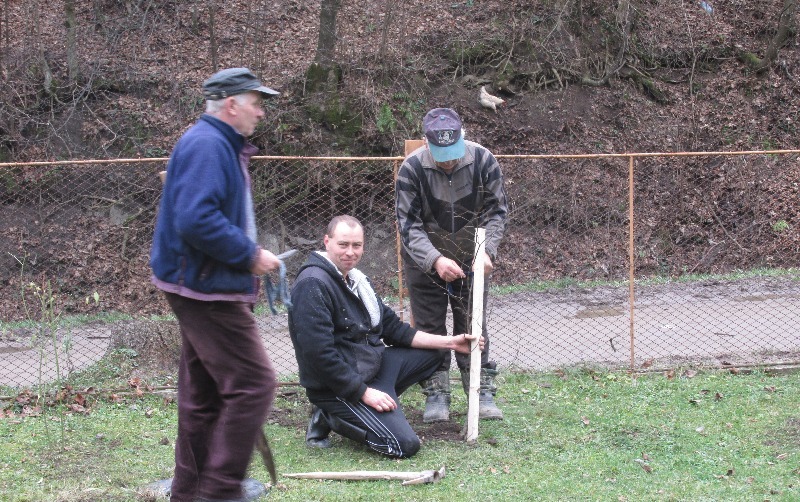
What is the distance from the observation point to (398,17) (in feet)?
49.2

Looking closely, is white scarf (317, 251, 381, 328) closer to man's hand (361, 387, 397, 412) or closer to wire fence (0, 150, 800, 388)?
man's hand (361, 387, 397, 412)

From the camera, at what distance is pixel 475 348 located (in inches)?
199

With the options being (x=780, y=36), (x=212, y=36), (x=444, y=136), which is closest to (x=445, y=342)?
(x=444, y=136)

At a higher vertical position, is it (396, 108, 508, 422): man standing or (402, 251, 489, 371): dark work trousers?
(396, 108, 508, 422): man standing

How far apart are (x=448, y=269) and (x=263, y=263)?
2.15m

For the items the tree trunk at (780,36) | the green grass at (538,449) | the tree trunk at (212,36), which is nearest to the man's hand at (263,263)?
the green grass at (538,449)

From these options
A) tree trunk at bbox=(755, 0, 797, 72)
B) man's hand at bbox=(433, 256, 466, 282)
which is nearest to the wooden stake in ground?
man's hand at bbox=(433, 256, 466, 282)

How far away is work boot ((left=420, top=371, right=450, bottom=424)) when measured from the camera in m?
5.52

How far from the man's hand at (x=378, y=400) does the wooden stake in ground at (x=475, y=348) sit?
1.60ft

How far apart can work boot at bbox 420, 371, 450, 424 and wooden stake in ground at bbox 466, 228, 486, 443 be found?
46 cm

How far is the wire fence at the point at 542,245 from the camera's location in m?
8.59

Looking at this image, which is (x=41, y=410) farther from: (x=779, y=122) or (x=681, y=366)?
(x=779, y=122)

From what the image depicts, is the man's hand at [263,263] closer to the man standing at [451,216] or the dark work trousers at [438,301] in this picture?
the man standing at [451,216]

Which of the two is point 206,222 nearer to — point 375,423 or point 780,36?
point 375,423
